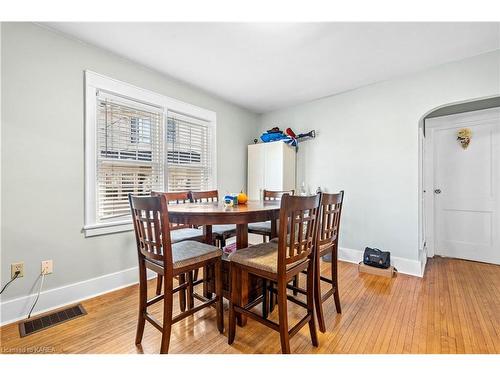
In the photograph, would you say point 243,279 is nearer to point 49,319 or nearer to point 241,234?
point 241,234

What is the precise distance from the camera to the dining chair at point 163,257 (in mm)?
1317

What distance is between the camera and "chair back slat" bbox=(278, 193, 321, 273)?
1279 millimetres

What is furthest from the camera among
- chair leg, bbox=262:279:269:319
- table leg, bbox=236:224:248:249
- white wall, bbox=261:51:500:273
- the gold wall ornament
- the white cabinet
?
the white cabinet

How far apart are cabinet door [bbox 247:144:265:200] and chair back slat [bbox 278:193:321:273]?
90.0 inches

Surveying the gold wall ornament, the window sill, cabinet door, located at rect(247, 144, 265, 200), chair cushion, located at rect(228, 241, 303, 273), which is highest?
the gold wall ornament

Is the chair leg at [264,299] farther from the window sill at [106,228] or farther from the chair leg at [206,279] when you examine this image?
the window sill at [106,228]

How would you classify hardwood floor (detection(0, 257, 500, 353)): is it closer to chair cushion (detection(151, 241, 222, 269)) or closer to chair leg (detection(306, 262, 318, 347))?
chair leg (detection(306, 262, 318, 347))

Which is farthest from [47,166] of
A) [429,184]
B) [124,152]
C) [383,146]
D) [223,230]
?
[429,184]

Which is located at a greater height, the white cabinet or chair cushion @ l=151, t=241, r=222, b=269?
the white cabinet

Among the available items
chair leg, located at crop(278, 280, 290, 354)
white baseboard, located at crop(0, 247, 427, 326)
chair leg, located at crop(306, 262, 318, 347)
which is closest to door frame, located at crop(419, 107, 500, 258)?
white baseboard, located at crop(0, 247, 427, 326)

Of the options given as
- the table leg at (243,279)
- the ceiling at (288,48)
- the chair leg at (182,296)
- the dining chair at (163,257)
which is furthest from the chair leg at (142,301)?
the ceiling at (288,48)

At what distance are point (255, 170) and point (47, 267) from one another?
2842 millimetres

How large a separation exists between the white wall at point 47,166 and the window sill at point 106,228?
62 mm
